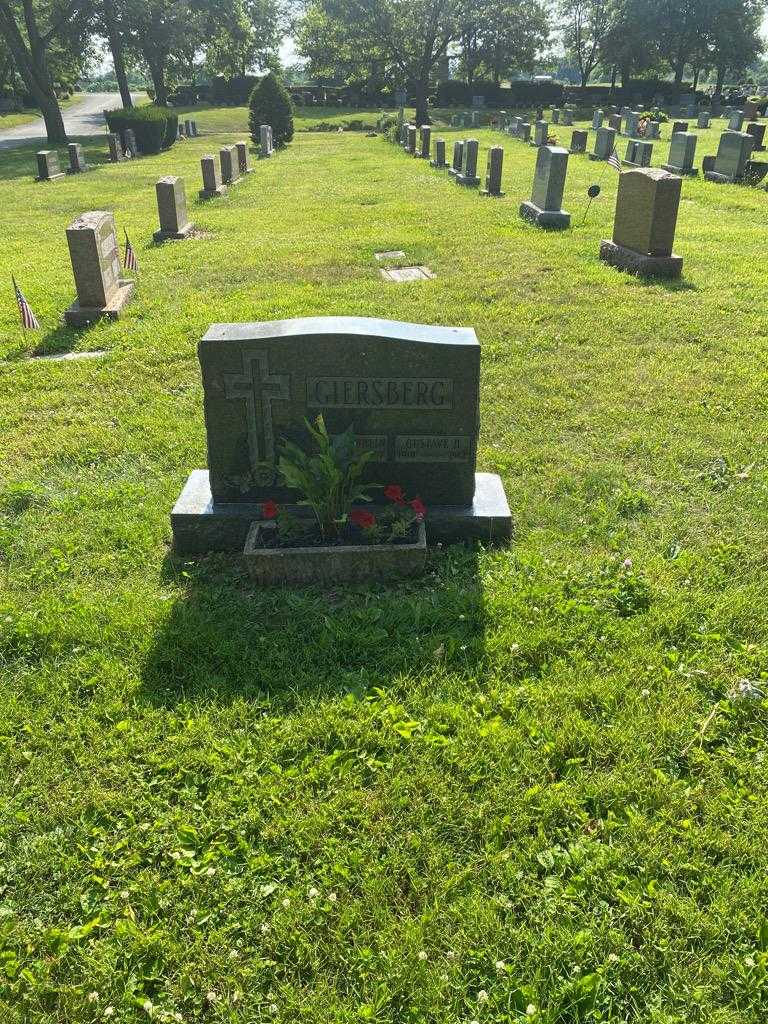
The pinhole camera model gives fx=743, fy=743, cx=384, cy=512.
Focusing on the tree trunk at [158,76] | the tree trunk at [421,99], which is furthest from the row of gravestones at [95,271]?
the tree trunk at [158,76]

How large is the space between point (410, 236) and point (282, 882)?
37.8ft

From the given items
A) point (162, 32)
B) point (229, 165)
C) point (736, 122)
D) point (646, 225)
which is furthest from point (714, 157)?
point (162, 32)

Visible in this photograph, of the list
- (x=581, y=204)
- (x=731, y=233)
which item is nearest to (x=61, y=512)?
(x=731, y=233)

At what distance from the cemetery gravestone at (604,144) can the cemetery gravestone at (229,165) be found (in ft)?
39.3

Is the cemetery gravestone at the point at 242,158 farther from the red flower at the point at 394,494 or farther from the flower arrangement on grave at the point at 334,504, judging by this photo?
the red flower at the point at 394,494

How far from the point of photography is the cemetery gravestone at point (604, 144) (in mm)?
23883

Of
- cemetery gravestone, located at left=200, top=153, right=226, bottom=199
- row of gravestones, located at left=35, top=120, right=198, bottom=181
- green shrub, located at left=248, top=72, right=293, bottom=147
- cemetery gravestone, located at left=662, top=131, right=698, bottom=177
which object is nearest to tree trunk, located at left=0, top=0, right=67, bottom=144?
row of gravestones, located at left=35, top=120, right=198, bottom=181

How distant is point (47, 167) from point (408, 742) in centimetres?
2535

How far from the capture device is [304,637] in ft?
11.9

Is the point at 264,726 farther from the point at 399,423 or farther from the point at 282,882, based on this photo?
the point at 399,423

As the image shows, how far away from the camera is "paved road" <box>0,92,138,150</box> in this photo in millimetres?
36344

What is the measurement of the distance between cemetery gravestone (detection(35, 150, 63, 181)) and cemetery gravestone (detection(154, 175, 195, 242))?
41.4 ft

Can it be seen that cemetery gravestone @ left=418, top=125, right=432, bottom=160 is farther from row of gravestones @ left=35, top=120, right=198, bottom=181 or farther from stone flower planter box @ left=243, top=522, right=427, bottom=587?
stone flower planter box @ left=243, top=522, right=427, bottom=587

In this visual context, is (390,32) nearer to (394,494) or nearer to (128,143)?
(128,143)
